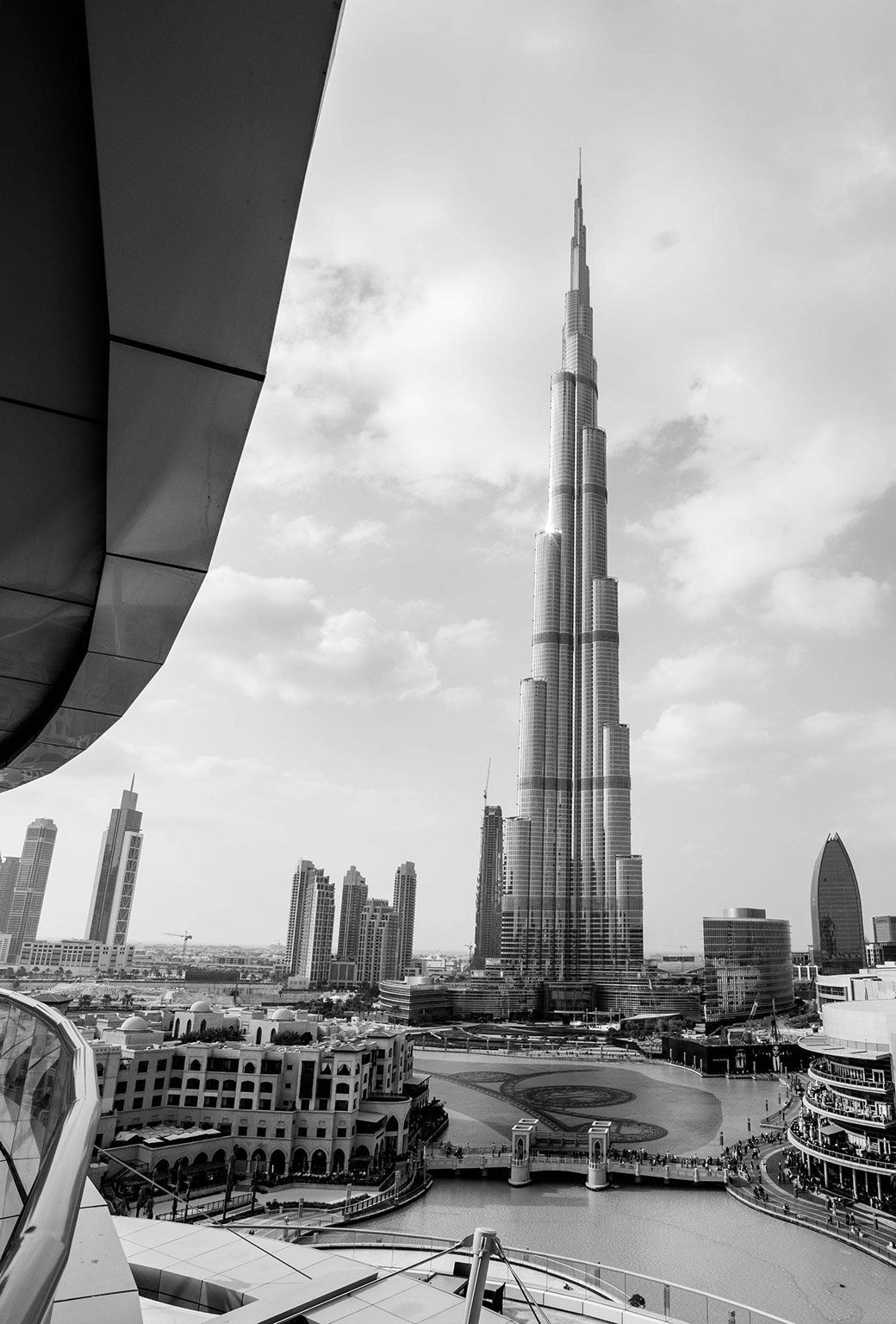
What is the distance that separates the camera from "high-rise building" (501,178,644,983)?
54625 mm

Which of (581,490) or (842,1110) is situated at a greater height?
(581,490)

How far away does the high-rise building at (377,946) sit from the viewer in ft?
242

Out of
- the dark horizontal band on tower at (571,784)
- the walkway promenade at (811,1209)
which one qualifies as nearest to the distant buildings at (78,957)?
the dark horizontal band on tower at (571,784)

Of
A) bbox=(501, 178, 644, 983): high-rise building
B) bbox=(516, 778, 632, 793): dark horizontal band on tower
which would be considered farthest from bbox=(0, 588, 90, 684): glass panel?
bbox=(516, 778, 632, 793): dark horizontal band on tower

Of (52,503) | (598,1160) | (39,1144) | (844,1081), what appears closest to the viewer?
(52,503)

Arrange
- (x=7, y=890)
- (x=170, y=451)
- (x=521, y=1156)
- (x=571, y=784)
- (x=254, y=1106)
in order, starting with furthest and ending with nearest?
(x=571, y=784), (x=7, y=890), (x=254, y=1106), (x=521, y=1156), (x=170, y=451)

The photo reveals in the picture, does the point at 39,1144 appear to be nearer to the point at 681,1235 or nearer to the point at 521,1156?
the point at 681,1235

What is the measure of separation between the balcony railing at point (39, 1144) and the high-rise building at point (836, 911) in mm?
81662

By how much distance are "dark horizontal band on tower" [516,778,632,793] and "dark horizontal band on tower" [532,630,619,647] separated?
416 inches

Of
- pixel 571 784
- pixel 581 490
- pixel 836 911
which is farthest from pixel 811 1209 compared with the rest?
pixel 836 911

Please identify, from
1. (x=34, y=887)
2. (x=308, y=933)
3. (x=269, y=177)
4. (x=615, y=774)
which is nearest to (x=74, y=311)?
(x=269, y=177)

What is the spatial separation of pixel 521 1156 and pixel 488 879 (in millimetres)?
70285

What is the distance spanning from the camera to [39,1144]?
2.01 metres

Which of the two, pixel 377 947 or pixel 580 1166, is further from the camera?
pixel 377 947
